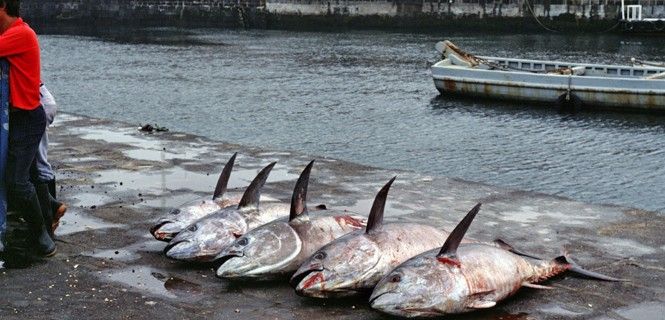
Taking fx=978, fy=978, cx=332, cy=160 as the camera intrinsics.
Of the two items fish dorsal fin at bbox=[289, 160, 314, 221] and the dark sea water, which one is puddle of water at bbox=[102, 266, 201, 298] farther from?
the dark sea water

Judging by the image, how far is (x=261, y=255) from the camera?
23.3 feet

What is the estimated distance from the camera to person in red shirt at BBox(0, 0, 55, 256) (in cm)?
747

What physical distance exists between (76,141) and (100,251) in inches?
275

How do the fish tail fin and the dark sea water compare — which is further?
the dark sea water

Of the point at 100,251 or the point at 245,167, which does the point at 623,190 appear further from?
the point at 100,251

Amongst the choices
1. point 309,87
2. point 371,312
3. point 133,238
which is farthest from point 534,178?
point 309,87

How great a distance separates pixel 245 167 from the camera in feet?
42.7

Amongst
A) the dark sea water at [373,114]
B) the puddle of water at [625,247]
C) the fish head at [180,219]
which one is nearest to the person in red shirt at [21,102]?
the fish head at [180,219]

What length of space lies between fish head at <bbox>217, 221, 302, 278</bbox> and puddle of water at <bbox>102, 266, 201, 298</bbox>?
Answer: 1.09 ft

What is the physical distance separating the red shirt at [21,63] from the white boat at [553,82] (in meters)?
27.4

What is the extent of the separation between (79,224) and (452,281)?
4.43 metres

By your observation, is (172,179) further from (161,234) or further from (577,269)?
(577,269)

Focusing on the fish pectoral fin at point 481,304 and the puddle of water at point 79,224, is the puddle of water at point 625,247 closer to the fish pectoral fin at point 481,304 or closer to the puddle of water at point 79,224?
the fish pectoral fin at point 481,304

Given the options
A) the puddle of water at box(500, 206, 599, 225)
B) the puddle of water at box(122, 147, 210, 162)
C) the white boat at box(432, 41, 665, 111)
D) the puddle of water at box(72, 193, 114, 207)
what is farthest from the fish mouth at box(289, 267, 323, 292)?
the white boat at box(432, 41, 665, 111)
